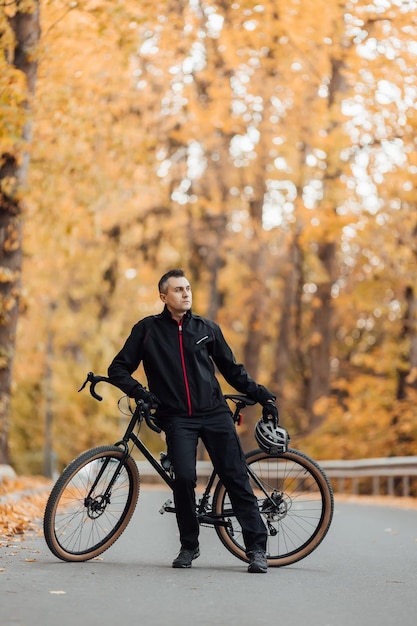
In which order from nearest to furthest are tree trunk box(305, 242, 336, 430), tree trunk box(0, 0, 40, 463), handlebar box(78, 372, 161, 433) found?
handlebar box(78, 372, 161, 433) < tree trunk box(0, 0, 40, 463) < tree trunk box(305, 242, 336, 430)

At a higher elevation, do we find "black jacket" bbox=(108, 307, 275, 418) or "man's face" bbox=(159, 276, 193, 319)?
"man's face" bbox=(159, 276, 193, 319)

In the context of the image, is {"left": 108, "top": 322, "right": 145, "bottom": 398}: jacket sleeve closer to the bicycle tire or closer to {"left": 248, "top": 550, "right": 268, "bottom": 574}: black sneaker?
the bicycle tire

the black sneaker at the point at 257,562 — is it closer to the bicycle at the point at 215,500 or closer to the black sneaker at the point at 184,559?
the bicycle at the point at 215,500

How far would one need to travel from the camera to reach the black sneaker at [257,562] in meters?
7.74

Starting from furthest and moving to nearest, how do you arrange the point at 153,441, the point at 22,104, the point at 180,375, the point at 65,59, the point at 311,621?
the point at 153,441 < the point at 65,59 < the point at 22,104 < the point at 180,375 < the point at 311,621

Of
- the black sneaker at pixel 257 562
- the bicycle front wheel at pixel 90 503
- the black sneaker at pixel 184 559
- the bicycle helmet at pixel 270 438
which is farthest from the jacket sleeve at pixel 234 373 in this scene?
the black sneaker at pixel 184 559

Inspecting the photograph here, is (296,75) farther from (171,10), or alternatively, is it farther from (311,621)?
(311,621)

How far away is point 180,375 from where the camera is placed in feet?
25.8

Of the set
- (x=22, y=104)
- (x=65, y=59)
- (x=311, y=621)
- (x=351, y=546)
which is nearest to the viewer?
(x=311, y=621)

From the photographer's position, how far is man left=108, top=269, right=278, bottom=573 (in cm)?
783

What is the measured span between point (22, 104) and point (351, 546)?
9093mm

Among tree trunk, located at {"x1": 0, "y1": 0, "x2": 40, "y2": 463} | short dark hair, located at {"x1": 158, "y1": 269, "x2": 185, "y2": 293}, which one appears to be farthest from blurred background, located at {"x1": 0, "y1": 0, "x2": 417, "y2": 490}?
short dark hair, located at {"x1": 158, "y1": 269, "x2": 185, "y2": 293}

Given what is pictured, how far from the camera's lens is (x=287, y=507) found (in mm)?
8164

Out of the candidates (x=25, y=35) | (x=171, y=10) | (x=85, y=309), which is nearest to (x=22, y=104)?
(x=25, y=35)
